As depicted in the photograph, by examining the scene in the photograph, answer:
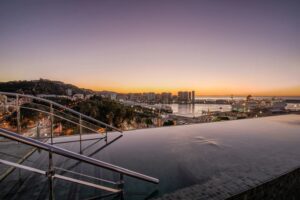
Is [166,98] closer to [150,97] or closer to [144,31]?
[150,97]

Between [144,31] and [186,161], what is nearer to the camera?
[186,161]

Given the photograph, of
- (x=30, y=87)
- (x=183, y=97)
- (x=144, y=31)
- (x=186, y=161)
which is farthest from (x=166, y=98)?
(x=186, y=161)

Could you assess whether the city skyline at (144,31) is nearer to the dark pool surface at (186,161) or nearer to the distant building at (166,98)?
the dark pool surface at (186,161)

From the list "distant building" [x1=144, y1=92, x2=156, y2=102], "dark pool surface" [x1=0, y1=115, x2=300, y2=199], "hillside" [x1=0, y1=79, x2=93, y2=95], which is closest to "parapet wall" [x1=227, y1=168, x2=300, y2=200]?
"dark pool surface" [x1=0, y1=115, x2=300, y2=199]

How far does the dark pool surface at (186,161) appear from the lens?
7.48ft

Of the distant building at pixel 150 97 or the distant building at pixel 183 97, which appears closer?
the distant building at pixel 150 97

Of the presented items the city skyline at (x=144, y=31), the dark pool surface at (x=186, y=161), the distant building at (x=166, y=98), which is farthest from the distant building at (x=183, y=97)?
the dark pool surface at (x=186, y=161)

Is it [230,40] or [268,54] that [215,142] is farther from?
[268,54]

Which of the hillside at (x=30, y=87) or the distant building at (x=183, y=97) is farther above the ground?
the hillside at (x=30, y=87)

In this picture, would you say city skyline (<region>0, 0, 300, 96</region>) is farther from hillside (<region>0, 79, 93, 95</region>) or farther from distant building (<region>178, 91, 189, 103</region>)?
distant building (<region>178, 91, 189, 103</region>)

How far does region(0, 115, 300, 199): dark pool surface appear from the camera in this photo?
2.28 m

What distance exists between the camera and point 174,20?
402 inches

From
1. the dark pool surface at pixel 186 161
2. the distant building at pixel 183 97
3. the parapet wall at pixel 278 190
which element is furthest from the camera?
the distant building at pixel 183 97

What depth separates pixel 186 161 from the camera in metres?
3.31
